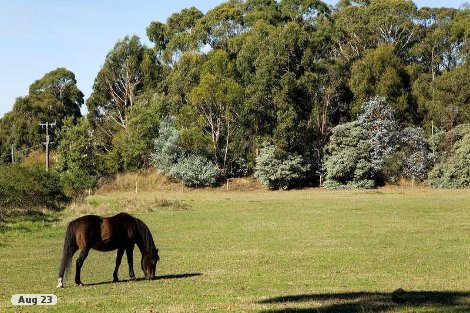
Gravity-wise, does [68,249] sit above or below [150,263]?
above

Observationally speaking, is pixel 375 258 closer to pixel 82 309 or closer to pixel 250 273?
pixel 250 273

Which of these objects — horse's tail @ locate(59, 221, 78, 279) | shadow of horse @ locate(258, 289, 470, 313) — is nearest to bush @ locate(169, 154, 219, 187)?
horse's tail @ locate(59, 221, 78, 279)

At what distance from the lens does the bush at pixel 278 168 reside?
6675cm

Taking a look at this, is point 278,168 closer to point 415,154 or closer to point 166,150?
point 166,150

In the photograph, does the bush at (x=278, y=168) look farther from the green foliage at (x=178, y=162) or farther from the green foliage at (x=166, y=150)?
the green foliage at (x=166, y=150)

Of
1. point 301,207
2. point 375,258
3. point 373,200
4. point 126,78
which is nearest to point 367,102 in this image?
point 373,200

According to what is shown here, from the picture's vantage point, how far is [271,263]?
63.9 ft

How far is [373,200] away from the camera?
157 feet

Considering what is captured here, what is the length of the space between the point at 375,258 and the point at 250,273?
509 cm

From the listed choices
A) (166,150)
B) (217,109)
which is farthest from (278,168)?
(166,150)

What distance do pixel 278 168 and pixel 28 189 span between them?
111 feet

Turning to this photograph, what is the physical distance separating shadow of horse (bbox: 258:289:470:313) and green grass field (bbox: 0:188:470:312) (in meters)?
0.02

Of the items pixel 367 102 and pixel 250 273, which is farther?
pixel 367 102

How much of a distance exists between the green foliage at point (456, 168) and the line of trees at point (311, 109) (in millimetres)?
125
